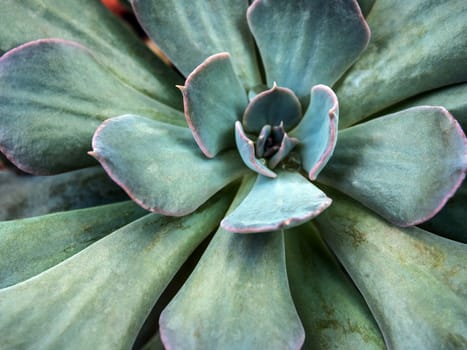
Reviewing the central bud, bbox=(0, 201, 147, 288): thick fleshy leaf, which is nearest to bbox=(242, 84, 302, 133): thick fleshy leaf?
the central bud

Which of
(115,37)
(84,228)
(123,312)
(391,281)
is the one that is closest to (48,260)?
(84,228)

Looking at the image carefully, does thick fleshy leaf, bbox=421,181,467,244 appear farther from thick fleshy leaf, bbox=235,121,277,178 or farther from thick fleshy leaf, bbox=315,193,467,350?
thick fleshy leaf, bbox=235,121,277,178

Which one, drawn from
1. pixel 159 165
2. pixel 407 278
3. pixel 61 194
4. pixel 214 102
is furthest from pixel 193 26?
pixel 407 278

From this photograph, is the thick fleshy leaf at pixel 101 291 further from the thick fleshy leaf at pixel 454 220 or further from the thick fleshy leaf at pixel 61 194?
the thick fleshy leaf at pixel 454 220

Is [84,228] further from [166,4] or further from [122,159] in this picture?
[166,4]

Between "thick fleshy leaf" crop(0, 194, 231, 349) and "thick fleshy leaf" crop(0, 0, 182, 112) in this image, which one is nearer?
"thick fleshy leaf" crop(0, 194, 231, 349)
